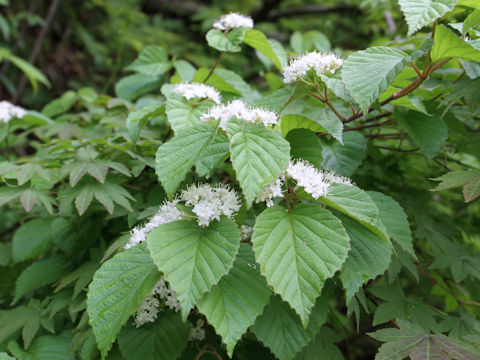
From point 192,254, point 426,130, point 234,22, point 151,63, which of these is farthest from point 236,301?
point 151,63

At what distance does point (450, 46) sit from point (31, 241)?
1.61m

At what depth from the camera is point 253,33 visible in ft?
4.66

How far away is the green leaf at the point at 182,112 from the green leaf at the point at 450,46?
2.29 feet

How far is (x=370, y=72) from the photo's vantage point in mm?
1046

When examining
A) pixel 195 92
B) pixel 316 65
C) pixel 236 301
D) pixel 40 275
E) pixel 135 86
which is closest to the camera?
pixel 236 301

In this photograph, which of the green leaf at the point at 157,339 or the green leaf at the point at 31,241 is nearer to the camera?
the green leaf at the point at 157,339

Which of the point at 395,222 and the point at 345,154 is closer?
the point at 395,222

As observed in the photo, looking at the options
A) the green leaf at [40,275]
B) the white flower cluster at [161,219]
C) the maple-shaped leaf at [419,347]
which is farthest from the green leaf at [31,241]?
the maple-shaped leaf at [419,347]

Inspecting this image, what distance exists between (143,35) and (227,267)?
3.69 metres

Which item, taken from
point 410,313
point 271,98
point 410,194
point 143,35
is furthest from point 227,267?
point 143,35

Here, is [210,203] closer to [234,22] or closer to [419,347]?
[419,347]

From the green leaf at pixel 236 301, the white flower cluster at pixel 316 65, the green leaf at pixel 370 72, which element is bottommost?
the green leaf at pixel 236 301

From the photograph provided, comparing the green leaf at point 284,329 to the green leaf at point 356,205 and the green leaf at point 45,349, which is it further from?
the green leaf at point 45,349

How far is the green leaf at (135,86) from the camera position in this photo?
1.95 meters
